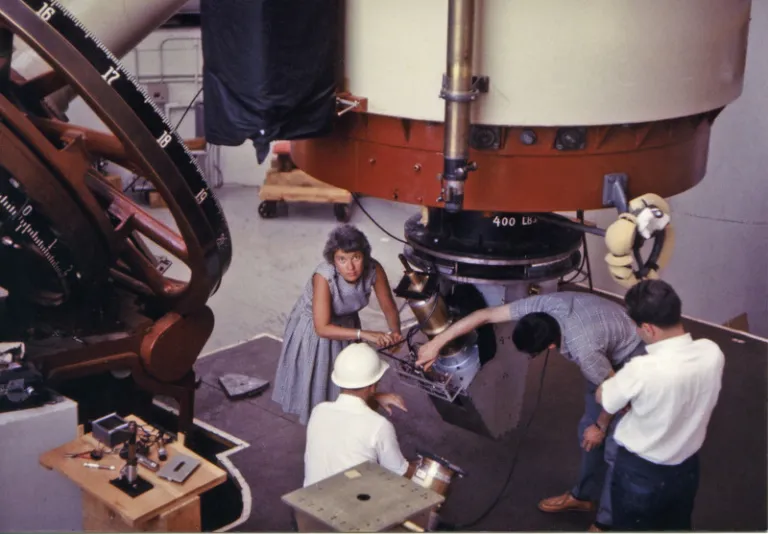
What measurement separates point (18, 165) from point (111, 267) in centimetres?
97

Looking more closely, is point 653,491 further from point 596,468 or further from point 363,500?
point 363,500

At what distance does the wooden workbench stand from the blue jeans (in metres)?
1.97

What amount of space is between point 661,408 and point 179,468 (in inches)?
88.4

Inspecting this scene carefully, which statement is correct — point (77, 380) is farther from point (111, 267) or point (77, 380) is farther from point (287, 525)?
point (287, 525)

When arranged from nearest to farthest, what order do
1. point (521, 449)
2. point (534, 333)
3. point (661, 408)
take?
1. point (661, 408)
2. point (534, 333)
3. point (521, 449)

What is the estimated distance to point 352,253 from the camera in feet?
17.3

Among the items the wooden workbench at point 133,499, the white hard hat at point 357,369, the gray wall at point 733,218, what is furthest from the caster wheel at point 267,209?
the white hard hat at point 357,369

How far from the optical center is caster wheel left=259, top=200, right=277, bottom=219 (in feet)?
39.4

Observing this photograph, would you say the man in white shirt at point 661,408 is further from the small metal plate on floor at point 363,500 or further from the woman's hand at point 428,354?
the small metal plate on floor at point 363,500

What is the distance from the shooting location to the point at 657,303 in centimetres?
410

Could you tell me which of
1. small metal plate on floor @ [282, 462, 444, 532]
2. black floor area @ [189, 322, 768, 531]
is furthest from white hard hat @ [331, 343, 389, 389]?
black floor area @ [189, 322, 768, 531]

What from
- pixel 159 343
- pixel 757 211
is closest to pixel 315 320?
pixel 159 343

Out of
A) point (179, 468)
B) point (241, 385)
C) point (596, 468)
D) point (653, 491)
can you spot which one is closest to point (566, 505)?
point (596, 468)

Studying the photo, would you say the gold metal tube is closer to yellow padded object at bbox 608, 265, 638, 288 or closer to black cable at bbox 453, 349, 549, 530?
yellow padded object at bbox 608, 265, 638, 288
